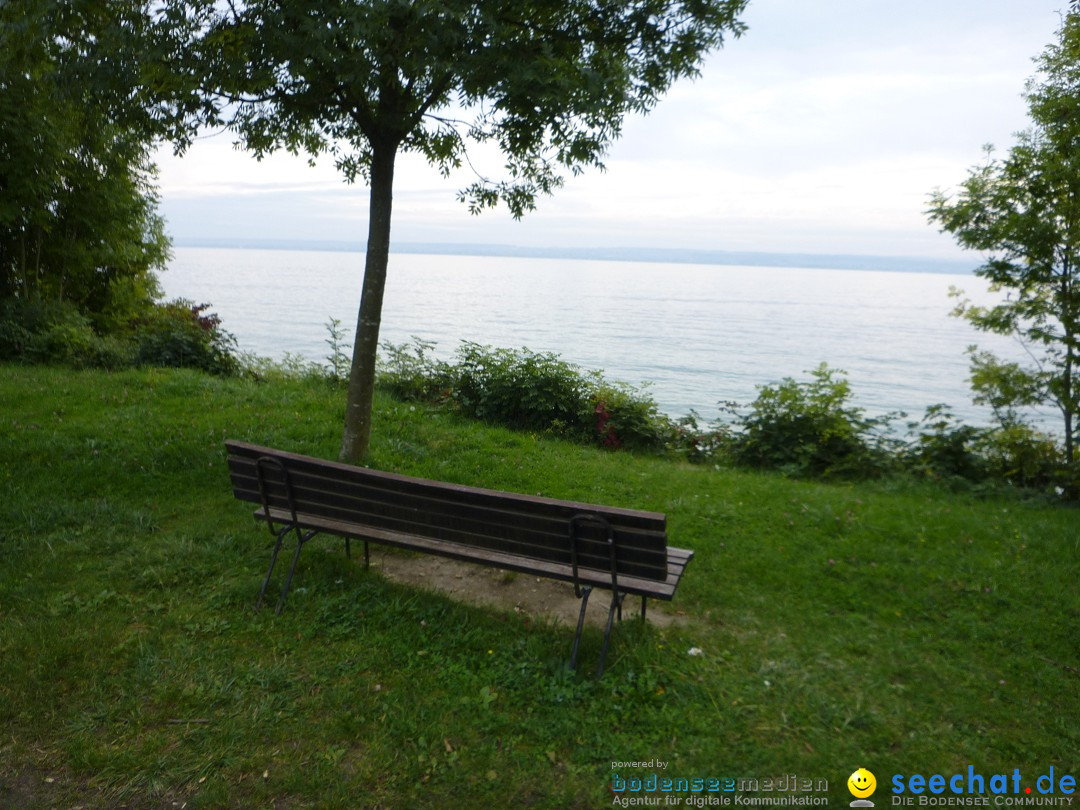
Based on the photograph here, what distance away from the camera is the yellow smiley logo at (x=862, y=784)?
3.04 meters

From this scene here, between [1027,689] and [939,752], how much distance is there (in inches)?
39.0

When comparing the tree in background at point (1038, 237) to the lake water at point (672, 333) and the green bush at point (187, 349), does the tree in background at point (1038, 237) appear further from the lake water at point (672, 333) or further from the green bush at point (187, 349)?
the green bush at point (187, 349)

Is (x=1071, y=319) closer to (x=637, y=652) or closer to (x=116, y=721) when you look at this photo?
(x=637, y=652)

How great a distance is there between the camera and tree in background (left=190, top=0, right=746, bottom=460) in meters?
5.54

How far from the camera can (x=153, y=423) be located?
8562 millimetres

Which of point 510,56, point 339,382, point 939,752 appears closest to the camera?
point 939,752

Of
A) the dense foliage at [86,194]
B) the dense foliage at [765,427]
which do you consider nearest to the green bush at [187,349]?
the dense foliage at [86,194]

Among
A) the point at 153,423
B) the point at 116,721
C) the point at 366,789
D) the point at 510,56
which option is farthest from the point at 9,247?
the point at 366,789

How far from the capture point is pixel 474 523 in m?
4.21

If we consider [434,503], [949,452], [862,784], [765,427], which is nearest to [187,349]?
[765,427]

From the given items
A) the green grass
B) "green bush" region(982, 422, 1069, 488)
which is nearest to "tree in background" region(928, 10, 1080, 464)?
"green bush" region(982, 422, 1069, 488)

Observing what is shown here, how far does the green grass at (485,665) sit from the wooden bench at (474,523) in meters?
0.42

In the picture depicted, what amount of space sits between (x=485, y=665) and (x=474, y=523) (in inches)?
29.2

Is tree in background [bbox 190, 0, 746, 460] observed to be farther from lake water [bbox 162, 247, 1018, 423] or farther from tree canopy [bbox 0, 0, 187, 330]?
lake water [bbox 162, 247, 1018, 423]
